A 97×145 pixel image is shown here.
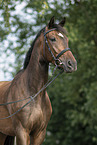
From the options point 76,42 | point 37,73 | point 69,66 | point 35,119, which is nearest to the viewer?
point 69,66

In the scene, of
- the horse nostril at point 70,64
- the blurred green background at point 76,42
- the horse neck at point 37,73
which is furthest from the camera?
the blurred green background at point 76,42

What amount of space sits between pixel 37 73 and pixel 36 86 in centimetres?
19

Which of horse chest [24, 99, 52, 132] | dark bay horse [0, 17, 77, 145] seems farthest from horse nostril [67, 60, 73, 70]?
horse chest [24, 99, 52, 132]

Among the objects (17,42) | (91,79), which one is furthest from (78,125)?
(17,42)

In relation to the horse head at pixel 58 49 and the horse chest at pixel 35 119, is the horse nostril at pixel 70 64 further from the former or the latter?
the horse chest at pixel 35 119

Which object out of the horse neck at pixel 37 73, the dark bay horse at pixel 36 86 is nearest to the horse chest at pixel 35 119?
the dark bay horse at pixel 36 86

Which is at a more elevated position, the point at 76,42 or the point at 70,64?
the point at 76,42

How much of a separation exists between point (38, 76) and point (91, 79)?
10924 millimetres

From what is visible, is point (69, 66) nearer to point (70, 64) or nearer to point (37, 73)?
point (70, 64)

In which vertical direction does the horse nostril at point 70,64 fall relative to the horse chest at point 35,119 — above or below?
above

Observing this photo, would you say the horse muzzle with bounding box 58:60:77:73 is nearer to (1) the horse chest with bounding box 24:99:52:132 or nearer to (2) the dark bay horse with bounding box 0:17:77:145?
(2) the dark bay horse with bounding box 0:17:77:145

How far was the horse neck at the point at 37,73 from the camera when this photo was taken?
139 inches

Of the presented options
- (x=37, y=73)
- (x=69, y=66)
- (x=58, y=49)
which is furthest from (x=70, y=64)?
(x=37, y=73)

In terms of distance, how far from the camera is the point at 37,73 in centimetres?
352
